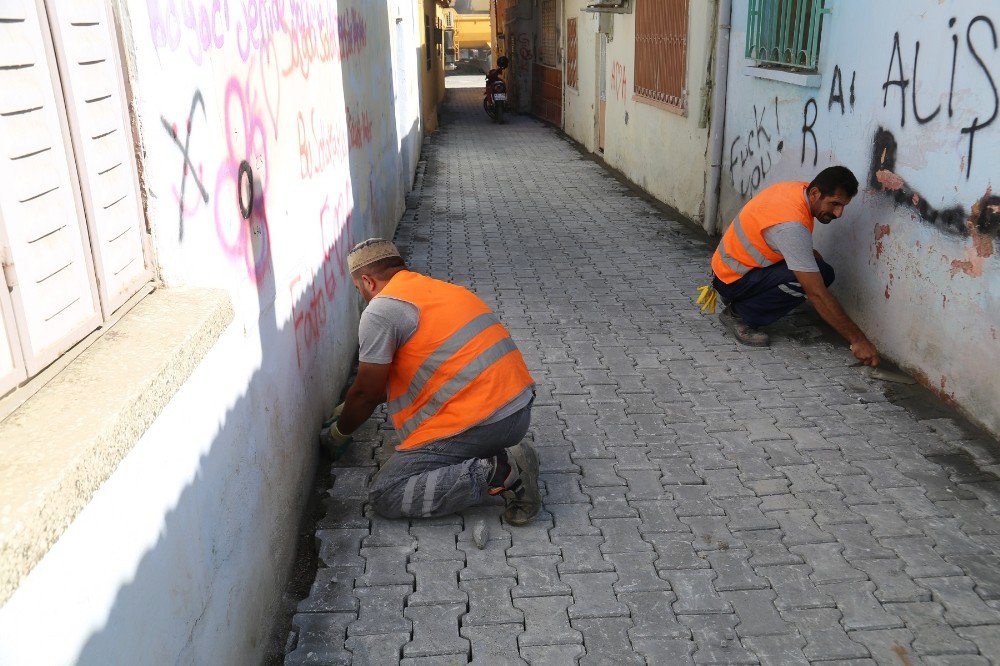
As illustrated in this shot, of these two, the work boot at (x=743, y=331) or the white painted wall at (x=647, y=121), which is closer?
the work boot at (x=743, y=331)

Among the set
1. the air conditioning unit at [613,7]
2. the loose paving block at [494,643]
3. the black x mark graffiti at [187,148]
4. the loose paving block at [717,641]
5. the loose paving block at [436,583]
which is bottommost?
the loose paving block at [717,641]

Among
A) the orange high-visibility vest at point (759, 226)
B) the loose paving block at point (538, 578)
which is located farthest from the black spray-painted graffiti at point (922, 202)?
the loose paving block at point (538, 578)

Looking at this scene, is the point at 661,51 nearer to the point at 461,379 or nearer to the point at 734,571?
the point at 461,379

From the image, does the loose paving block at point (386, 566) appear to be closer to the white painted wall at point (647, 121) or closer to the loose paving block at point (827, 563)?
the loose paving block at point (827, 563)

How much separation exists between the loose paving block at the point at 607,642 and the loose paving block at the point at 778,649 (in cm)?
43

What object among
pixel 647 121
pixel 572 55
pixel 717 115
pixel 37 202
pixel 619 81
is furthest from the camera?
pixel 572 55

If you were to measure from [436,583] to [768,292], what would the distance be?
3.49 m

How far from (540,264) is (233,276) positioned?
5.27 meters

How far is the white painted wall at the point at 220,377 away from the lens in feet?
5.82

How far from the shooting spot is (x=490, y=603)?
3.28 metres

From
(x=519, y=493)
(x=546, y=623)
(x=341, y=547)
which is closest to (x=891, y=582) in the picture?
(x=546, y=623)

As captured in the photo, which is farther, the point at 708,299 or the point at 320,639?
the point at 708,299

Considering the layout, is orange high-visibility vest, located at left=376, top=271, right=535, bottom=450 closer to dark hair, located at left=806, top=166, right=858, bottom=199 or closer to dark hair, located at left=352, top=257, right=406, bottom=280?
dark hair, located at left=352, top=257, right=406, bottom=280

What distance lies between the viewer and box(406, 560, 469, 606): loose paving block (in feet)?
10.8
